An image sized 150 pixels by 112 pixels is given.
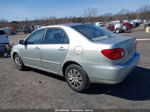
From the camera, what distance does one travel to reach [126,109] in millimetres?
2951

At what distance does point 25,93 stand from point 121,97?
2.43 metres

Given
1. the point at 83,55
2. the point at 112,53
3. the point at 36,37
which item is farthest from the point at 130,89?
the point at 36,37

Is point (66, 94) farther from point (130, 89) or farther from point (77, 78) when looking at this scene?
point (130, 89)

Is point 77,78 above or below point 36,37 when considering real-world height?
below

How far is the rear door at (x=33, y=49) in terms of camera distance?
4.54 metres

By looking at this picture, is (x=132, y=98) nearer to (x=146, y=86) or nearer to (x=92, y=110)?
(x=146, y=86)

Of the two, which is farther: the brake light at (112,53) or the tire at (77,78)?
the tire at (77,78)

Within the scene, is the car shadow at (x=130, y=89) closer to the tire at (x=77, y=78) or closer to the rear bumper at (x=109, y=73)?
the tire at (x=77, y=78)

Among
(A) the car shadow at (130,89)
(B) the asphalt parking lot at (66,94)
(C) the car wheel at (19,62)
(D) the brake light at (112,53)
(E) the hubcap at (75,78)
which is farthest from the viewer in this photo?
(C) the car wheel at (19,62)

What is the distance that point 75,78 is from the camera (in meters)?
3.68

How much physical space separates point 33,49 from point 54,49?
3.53 ft

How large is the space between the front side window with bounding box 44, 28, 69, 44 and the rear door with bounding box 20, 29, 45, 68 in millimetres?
280

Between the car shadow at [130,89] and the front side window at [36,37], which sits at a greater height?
the front side window at [36,37]

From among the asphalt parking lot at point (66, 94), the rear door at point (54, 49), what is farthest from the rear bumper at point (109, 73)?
the rear door at point (54, 49)
